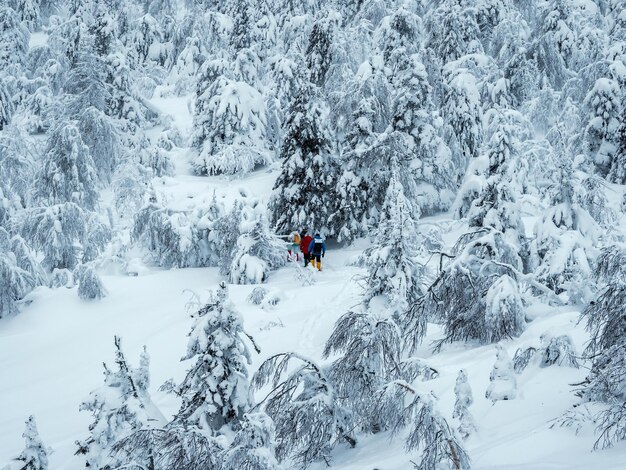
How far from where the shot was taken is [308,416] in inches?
223

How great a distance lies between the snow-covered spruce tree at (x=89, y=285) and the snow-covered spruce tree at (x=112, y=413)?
9640 millimetres

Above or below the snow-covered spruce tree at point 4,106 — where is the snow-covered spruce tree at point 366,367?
below

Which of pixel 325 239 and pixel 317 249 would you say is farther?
pixel 325 239

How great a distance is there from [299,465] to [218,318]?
192cm

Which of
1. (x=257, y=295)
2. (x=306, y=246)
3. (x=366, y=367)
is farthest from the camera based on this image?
(x=306, y=246)

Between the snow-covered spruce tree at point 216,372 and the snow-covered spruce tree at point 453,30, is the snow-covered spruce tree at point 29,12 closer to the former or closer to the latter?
the snow-covered spruce tree at point 453,30

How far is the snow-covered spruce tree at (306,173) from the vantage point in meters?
19.0

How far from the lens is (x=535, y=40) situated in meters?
27.4

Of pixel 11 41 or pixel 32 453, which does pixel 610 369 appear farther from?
pixel 11 41

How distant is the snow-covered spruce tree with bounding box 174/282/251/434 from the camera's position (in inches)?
222

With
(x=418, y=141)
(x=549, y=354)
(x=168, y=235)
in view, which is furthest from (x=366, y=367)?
(x=418, y=141)

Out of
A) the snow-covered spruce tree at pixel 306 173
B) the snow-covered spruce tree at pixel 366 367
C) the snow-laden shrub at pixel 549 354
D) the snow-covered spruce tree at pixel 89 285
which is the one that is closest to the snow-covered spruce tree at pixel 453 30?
the snow-covered spruce tree at pixel 306 173

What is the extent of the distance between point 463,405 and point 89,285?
1237 centimetres

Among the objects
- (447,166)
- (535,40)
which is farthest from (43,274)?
(535,40)
